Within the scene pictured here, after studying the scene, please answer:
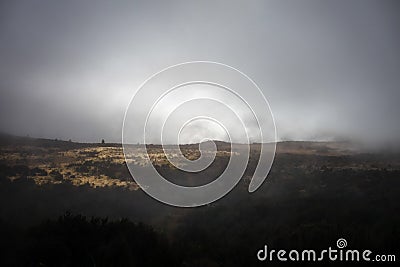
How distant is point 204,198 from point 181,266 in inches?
572

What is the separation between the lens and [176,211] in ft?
71.2

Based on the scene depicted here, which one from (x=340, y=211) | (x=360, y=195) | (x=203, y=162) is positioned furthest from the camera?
(x=203, y=162)

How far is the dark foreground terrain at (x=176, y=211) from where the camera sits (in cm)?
1067

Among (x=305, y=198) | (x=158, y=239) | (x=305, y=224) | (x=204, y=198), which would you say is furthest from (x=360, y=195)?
(x=158, y=239)

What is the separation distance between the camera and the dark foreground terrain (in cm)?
1067

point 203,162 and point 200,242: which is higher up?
point 203,162

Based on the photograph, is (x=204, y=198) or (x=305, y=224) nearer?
(x=305, y=224)

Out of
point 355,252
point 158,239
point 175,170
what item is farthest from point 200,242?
point 175,170

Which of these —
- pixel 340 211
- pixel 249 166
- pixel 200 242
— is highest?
pixel 249 166

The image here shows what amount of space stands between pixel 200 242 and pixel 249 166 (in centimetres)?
2147

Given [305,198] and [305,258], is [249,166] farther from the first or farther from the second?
[305,258]

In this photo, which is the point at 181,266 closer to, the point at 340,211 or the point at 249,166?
the point at 340,211

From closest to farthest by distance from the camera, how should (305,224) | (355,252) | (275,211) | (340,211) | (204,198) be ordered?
(355,252)
(305,224)
(340,211)
(275,211)
(204,198)

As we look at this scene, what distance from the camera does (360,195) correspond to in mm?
21781
